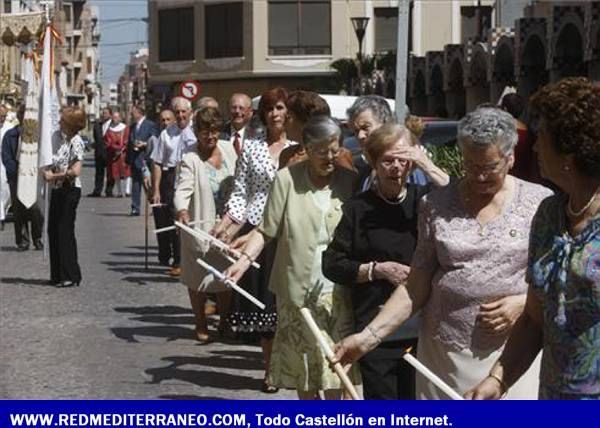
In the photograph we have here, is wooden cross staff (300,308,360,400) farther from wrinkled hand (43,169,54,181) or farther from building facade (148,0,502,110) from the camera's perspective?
building facade (148,0,502,110)

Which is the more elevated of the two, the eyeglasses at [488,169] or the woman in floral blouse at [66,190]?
the eyeglasses at [488,169]

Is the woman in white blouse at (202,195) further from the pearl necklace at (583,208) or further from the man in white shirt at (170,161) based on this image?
the pearl necklace at (583,208)

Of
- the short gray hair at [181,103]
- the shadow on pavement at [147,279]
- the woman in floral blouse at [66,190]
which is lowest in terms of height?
the shadow on pavement at [147,279]

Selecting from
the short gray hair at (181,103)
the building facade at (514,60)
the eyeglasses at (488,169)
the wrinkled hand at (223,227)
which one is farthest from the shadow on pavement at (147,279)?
the eyeglasses at (488,169)

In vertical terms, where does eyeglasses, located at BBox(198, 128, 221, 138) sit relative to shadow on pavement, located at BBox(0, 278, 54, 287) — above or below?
above

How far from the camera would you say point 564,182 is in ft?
15.1

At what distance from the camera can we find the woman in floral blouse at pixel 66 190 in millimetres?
15930

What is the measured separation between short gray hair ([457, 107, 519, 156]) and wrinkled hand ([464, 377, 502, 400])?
1.04 m

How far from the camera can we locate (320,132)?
25.9 feet

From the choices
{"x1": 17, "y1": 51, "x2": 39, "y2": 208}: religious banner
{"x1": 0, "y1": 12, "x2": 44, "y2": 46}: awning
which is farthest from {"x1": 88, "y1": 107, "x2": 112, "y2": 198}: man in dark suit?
{"x1": 17, "y1": 51, "x2": 39, "y2": 208}: religious banner

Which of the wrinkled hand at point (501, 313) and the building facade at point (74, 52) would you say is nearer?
the wrinkled hand at point (501, 313)

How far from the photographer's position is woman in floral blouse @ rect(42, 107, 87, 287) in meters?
15.9

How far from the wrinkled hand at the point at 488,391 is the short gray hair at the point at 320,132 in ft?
9.93

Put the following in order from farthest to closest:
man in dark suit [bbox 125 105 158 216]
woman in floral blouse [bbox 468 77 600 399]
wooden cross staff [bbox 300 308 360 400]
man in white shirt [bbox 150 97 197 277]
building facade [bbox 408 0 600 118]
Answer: building facade [bbox 408 0 600 118], man in dark suit [bbox 125 105 158 216], man in white shirt [bbox 150 97 197 277], wooden cross staff [bbox 300 308 360 400], woman in floral blouse [bbox 468 77 600 399]
